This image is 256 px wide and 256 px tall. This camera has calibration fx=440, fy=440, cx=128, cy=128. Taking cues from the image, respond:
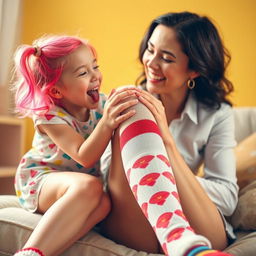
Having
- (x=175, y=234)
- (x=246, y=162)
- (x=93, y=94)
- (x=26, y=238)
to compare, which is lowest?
(x=26, y=238)

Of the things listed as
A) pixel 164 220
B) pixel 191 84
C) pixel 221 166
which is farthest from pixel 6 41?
pixel 164 220

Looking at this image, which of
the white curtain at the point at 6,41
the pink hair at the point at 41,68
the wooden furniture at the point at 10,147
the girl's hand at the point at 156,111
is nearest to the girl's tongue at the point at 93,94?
the pink hair at the point at 41,68

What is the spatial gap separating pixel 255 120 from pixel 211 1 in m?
1.02

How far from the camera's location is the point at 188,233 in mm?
862

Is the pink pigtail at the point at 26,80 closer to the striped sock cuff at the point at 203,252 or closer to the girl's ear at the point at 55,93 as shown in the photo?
the girl's ear at the point at 55,93

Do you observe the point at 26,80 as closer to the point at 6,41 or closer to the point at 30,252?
the point at 30,252

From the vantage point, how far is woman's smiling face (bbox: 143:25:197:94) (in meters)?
1.50

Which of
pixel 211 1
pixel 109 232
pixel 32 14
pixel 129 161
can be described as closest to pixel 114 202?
pixel 109 232

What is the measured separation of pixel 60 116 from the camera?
4.14ft

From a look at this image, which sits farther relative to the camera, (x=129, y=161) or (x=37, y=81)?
(x=37, y=81)

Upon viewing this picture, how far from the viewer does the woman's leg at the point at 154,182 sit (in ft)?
2.87

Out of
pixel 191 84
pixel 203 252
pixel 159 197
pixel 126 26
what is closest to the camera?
pixel 203 252

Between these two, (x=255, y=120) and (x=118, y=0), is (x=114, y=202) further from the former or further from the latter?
(x=118, y=0)

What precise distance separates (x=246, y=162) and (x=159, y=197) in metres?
0.77
